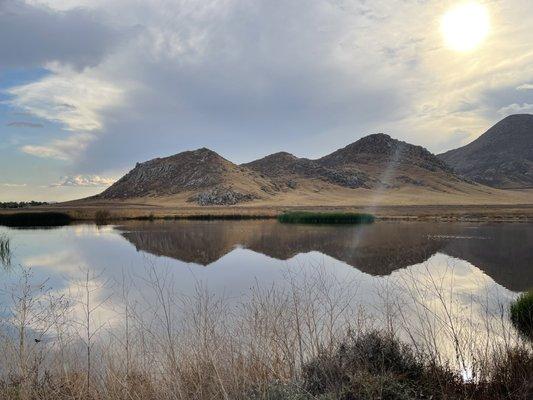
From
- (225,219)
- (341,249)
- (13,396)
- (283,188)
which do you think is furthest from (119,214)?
(283,188)

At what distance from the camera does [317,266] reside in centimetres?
2141

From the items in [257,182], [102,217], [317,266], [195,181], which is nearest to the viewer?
[317,266]

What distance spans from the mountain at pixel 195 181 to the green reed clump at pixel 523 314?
113 metres

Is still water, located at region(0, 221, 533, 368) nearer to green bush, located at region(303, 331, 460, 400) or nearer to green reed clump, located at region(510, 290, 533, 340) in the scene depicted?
green reed clump, located at region(510, 290, 533, 340)

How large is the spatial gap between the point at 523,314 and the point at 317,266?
10.2m

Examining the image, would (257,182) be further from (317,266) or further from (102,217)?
(317,266)

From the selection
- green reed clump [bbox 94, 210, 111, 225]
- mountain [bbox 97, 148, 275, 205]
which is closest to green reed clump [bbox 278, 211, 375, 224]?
green reed clump [bbox 94, 210, 111, 225]

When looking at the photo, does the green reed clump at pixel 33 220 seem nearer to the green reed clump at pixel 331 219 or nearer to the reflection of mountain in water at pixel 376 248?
the reflection of mountain in water at pixel 376 248

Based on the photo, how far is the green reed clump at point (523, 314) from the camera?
37.1 feet

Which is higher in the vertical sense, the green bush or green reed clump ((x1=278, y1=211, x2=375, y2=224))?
the green bush

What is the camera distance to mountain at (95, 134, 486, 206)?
138875mm

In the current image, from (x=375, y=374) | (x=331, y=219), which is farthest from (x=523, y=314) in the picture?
(x=331, y=219)

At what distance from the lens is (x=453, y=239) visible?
3716 cm

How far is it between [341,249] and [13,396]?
24.9m
